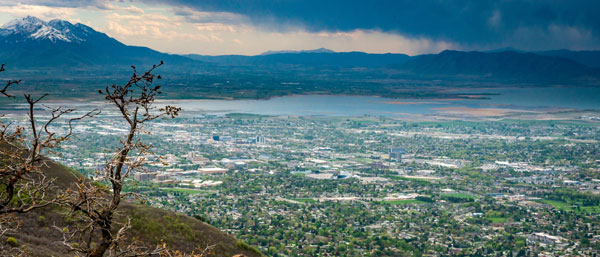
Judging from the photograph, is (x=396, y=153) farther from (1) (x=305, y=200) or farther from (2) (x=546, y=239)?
(2) (x=546, y=239)


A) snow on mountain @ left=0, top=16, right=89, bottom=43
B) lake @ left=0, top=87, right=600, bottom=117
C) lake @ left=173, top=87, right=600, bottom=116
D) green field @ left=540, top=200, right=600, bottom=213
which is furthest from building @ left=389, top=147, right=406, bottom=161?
snow on mountain @ left=0, top=16, right=89, bottom=43

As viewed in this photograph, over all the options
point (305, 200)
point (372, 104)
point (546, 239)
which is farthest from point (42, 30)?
point (546, 239)

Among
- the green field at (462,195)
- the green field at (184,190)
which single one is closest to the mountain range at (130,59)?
the green field at (184,190)

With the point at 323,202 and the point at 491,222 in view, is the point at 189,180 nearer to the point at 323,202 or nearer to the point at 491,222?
the point at 323,202

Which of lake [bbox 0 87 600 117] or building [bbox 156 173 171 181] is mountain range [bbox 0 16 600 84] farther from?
building [bbox 156 173 171 181]

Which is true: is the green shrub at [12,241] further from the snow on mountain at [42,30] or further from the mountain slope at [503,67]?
the mountain slope at [503,67]
